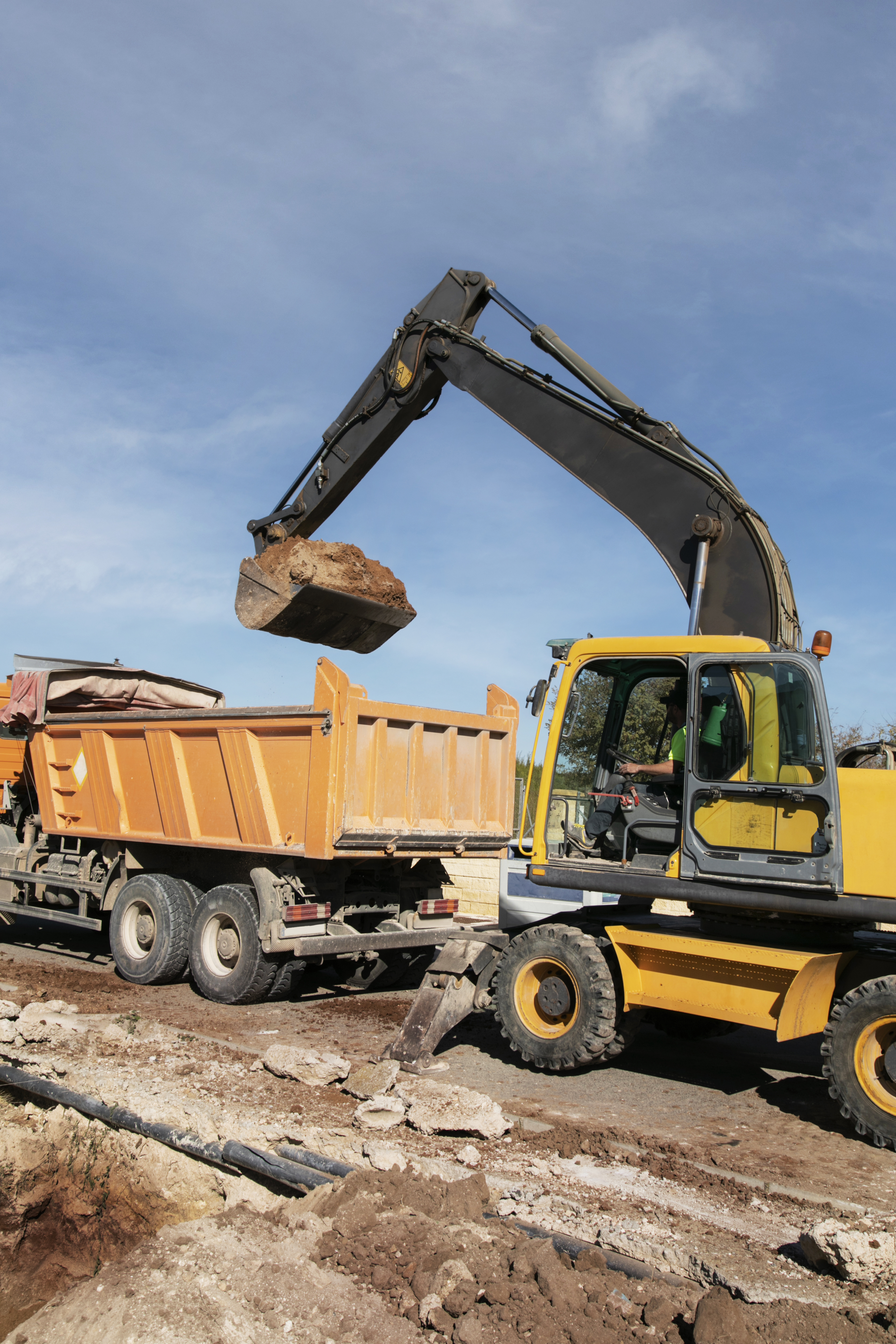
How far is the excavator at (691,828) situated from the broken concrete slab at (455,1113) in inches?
36.8

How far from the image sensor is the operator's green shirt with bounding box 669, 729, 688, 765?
6039mm

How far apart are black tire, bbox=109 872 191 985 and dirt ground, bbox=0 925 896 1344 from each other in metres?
1.26

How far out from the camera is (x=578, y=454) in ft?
24.3

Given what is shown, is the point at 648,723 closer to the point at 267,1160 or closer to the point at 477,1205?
the point at 477,1205

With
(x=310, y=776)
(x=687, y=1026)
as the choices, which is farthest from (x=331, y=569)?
(x=687, y=1026)

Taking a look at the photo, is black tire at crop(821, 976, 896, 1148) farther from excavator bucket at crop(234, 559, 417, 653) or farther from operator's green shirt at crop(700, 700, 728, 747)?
excavator bucket at crop(234, 559, 417, 653)

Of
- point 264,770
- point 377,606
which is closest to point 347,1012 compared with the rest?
point 264,770

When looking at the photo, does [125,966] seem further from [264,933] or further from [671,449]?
[671,449]

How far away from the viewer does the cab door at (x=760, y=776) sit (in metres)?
5.47

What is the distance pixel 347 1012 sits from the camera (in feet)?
27.1

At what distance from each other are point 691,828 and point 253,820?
3.87 meters

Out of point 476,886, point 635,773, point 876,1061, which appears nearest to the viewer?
point 876,1061

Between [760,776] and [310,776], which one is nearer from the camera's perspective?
[760,776]

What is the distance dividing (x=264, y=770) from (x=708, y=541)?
403 centimetres
